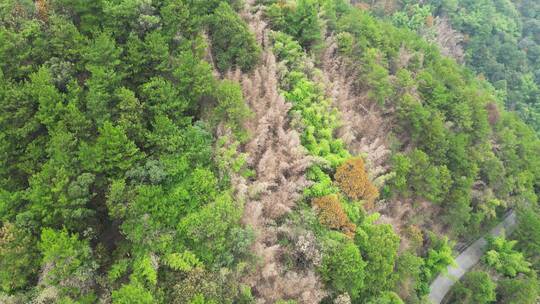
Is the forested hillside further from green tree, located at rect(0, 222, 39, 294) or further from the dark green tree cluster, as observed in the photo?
the dark green tree cluster

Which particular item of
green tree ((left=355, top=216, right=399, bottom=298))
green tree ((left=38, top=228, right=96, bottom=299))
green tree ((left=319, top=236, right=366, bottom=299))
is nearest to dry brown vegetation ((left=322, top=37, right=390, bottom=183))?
green tree ((left=355, top=216, right=399, bottom=298))

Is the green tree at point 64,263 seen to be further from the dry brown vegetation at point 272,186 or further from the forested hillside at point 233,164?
the dry brown vegetation at point 272,186

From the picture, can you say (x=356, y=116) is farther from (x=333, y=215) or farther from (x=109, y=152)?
(x=109, y=152)

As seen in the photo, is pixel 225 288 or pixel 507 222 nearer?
pixel 225 288

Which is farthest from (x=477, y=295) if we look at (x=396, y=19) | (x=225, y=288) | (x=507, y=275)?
(x=396, y=19)

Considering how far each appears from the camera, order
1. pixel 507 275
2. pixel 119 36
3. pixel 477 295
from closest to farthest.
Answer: pixel 119 36
pixel 477 295
pixel 507 275

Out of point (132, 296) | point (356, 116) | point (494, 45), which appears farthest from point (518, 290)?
point (494, 45)

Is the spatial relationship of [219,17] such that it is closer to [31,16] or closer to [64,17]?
[64,17]
